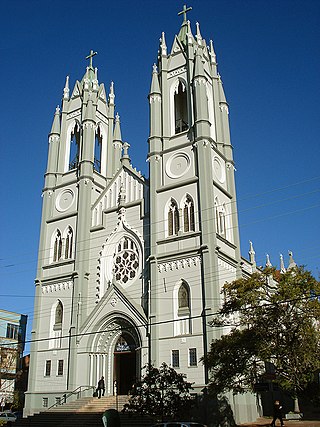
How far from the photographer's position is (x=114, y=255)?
3597 centimetres

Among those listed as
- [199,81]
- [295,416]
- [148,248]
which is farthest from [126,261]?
[295,416]

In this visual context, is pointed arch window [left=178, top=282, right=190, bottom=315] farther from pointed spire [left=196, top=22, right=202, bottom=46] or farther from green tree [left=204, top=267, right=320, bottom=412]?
pointed spire [left=196, top=22, right=202, bottom=46]

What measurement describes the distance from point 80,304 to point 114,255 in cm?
435

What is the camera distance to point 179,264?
3130cm

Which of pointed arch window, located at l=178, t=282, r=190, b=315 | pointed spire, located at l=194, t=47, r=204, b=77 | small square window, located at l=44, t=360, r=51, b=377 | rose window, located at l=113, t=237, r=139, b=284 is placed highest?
pointed spire, located at l=194, t=47, r=204, b=77

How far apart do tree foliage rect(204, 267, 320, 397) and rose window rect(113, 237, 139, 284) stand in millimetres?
10499

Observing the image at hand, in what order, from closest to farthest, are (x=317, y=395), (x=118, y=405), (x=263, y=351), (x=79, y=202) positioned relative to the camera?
(x=263, y=351)
(x=317, y=395)
(x=118, y=405)
(x=79, y=202)

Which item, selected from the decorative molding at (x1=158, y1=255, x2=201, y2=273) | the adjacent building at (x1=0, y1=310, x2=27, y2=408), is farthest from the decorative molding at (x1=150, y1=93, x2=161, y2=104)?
the adjacent building at (x1=0, y1=310, x2=27, y2=408)

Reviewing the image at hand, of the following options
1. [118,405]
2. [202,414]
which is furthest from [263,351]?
[118,405]

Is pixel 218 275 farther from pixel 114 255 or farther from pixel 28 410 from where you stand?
pixel 28 410

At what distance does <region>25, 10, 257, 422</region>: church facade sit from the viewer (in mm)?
30281

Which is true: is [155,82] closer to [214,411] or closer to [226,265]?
[226,265]

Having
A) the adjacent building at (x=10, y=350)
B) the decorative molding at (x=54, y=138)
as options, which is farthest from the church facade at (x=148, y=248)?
the adjacent building at (x=10, y=350)

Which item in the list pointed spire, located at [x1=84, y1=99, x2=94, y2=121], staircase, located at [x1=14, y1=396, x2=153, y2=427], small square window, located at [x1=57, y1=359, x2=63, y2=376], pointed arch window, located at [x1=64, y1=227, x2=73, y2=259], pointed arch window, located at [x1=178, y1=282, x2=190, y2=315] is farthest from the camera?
pointed spire, located at [x1=84, y1=99, x2=94, y2=121]
